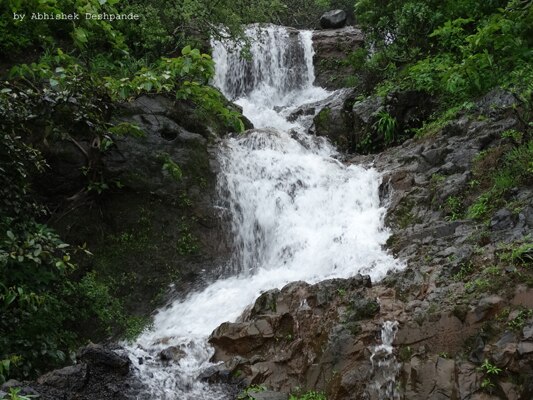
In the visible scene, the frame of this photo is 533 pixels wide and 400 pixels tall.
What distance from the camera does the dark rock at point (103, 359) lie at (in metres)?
6.31

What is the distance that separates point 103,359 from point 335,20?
65.6 ft

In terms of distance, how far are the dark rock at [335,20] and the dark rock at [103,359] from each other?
64.6ft

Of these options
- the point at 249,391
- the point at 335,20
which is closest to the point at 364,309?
the point at 249,391

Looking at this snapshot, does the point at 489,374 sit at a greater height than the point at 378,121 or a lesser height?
lesser

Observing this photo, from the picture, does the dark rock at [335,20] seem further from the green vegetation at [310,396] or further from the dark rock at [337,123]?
the green vegetation at [310,396]

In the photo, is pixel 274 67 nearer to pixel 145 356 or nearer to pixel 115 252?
pixel 115 252

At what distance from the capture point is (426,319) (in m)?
5.71

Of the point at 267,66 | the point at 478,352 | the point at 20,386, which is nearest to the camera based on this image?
the point at 478,352

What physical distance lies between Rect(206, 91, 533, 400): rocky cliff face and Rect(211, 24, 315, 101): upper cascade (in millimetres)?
9953

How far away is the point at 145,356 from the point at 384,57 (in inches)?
431

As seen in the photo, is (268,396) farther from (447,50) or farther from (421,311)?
(447,50)

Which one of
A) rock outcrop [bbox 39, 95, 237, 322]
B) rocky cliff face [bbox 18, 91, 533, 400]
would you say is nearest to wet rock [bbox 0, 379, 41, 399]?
rocky cliff face [bbox 18, 91, 533, 400]

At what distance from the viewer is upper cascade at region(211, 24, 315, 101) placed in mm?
17078

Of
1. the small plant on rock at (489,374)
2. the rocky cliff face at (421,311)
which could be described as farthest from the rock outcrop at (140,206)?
the small plant on rock at (489,374)
